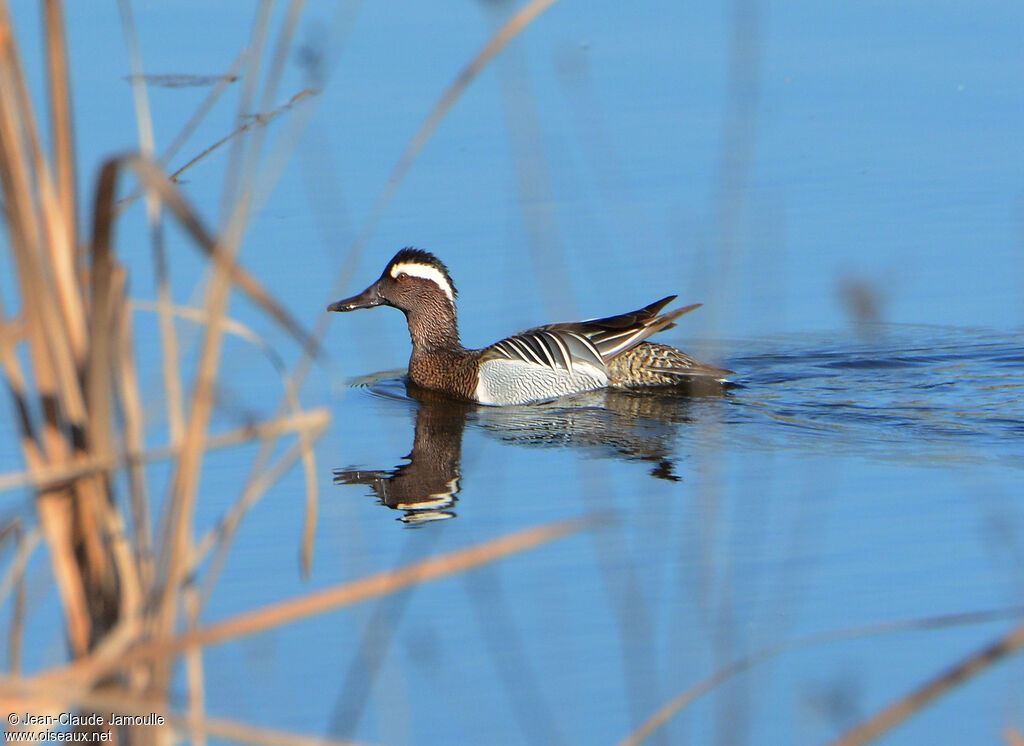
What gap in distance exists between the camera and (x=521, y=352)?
8.42 metres

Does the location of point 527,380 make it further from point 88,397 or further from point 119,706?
point 119,706

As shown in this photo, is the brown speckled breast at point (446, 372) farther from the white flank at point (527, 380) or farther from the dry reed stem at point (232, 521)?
the dry reed stem at point (232, 521)

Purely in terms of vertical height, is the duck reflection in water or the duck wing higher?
the duck wing

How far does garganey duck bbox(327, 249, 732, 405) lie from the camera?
8.41m

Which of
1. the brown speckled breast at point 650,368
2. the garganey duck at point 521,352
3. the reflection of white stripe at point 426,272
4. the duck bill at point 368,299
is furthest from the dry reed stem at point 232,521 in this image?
the duck bill at point 368,299

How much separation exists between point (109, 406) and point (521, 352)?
6.32m

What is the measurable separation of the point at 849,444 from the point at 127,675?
5139 millimetres

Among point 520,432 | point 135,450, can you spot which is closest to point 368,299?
point 520,432

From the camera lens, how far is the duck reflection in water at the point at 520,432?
21.0 feet

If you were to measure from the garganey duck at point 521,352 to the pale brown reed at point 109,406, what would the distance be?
5.89 m

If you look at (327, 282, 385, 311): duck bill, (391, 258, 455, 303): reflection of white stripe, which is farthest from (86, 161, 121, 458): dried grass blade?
(327, 282, 385, 311): duck bill

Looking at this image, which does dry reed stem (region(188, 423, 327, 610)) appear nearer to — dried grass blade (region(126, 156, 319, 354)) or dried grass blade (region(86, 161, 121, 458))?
dried grass blade (region(86, 161, 121, 458))

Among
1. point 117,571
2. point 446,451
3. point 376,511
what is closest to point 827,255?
point 446,451

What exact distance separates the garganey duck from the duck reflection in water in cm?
10
